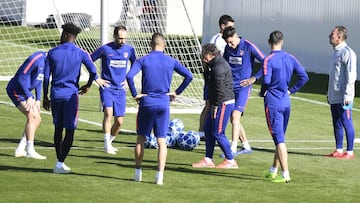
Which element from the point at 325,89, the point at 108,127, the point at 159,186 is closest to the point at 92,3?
the point at 325,89

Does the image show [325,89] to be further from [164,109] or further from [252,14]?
[164,109]

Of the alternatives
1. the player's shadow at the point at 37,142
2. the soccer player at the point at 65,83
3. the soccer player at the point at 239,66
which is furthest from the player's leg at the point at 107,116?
the soccer player at the point at 65,83

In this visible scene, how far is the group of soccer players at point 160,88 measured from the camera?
13.2m

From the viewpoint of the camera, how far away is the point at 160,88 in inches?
517

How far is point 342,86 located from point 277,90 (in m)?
2.75

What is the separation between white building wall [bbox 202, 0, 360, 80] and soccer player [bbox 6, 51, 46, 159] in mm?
16611

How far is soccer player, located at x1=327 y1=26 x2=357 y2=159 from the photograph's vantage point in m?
16.2

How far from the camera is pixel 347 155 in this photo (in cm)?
1638

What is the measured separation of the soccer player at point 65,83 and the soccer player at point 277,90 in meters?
2.35

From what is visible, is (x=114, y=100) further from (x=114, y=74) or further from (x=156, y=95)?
(x=156, y=95)

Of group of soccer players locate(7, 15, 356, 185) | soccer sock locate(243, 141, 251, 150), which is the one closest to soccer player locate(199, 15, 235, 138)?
group of soccer players locate(7, 15, 356, 185)

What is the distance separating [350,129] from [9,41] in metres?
25.8

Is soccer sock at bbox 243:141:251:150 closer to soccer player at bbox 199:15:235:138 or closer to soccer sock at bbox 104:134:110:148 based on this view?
soccer player at bbox 199:15:235:138

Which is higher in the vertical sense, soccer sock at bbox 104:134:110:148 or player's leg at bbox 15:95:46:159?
player's leg at bbox 15:95:46:159
